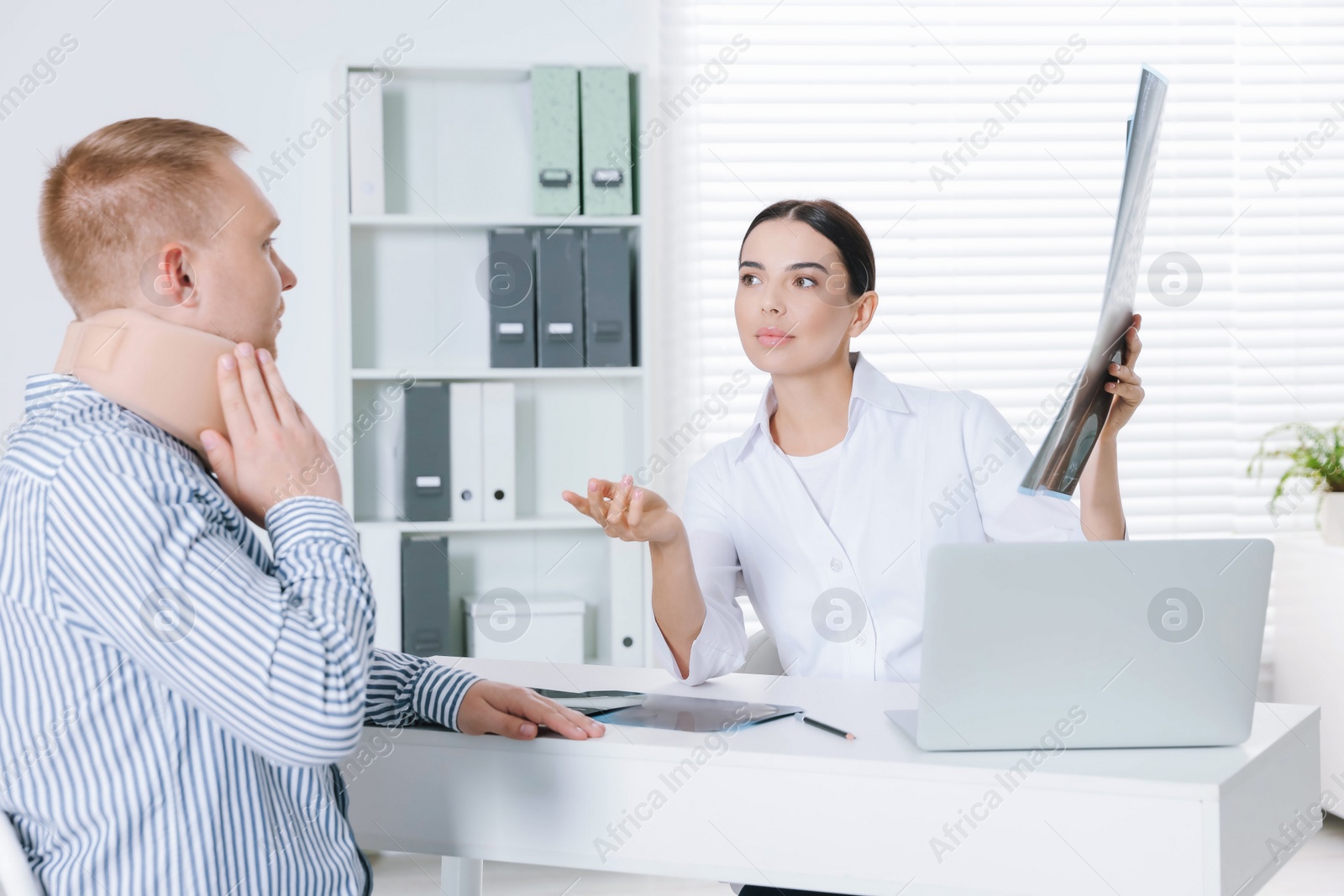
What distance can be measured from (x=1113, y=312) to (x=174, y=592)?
0.84 metres

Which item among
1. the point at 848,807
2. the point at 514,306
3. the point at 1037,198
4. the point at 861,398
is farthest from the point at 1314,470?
the point at 848,807

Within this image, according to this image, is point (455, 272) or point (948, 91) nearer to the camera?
point (455, 272)

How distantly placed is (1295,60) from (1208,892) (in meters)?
3.18

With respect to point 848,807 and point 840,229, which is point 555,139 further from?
point 848,807

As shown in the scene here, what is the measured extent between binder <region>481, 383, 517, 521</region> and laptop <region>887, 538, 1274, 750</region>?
6.31 ft

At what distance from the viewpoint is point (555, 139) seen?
2738 mm

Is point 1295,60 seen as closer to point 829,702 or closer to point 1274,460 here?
point 1274,460

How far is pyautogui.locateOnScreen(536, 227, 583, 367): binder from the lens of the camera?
2.73 m

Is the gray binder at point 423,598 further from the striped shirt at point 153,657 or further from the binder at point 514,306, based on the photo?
the striped shirt at point 153,657

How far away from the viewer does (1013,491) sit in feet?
5.36

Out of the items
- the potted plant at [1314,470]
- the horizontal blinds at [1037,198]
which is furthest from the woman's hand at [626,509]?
the potted plant at [1314,470]

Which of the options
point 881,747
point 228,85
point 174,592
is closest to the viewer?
point 174,592

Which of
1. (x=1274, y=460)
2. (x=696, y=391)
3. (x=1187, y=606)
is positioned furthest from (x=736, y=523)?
(x=1274, y=460)

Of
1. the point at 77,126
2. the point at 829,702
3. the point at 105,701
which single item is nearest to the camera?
the point at 105,701
